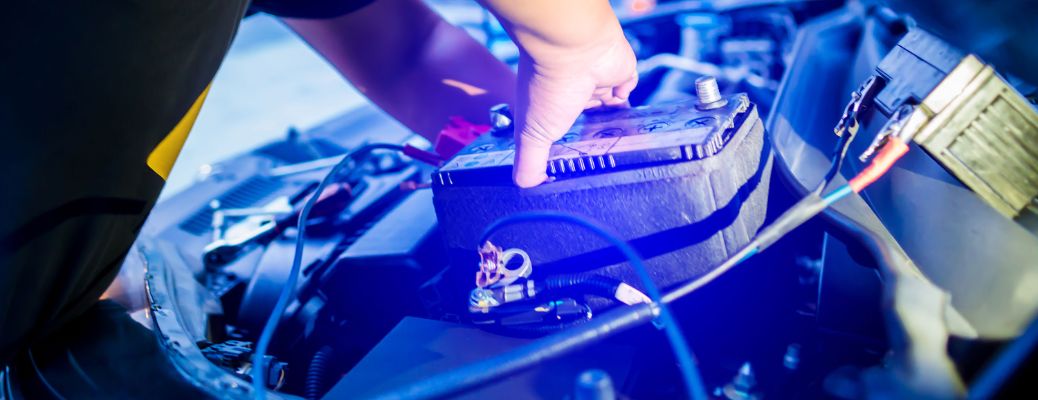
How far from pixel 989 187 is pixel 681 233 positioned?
0.75ft

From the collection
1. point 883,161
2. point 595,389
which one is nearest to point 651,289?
Result: point 595,389

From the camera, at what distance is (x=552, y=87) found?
2.05 ft

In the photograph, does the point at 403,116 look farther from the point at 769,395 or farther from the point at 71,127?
the point at 769,395

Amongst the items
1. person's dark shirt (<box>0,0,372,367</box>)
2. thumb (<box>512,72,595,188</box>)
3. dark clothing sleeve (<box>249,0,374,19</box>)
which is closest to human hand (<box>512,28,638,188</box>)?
thumb (<box>512,72,595,188</box>)

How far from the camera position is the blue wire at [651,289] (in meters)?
0.39

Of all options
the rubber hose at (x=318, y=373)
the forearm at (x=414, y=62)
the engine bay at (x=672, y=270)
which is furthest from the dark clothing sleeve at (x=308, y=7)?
the rubber hose at (x=318, y=373)

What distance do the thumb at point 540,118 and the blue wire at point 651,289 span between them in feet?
0.15

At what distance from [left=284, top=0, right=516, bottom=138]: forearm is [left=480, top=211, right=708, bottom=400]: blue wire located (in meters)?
0.55

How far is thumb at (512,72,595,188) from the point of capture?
1.91ft

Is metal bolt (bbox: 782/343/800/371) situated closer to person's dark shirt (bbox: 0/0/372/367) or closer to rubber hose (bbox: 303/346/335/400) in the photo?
rubber hose (bbox: 303/346/335/400)

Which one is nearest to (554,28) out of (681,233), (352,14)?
(681,233)

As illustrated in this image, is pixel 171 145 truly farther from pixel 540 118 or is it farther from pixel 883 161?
pixel 883 161

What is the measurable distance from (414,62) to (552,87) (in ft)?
1.98

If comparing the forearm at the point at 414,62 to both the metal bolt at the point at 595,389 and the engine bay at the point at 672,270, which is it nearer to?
the engine bay at the point at 672,270
